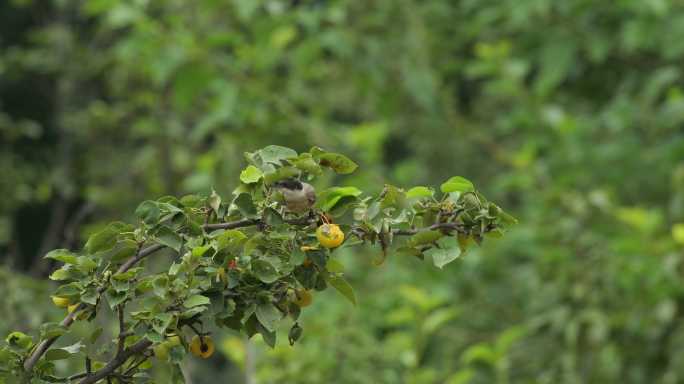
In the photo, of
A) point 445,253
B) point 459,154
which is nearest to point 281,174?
point 445,253

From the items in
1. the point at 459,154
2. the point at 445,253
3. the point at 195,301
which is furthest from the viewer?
the point at 459,154

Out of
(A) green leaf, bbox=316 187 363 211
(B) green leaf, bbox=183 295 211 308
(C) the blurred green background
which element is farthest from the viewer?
(C) the blurred green background

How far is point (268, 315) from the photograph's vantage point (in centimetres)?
128

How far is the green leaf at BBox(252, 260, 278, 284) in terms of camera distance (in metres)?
1.26

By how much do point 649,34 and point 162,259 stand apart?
1999mm

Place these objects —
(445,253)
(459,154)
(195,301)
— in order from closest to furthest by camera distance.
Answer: (195,301), (445,253), (459,154)

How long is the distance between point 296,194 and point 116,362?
294 millimetres

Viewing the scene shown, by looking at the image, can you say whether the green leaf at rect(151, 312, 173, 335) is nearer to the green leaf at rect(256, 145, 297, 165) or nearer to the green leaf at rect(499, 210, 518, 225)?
the green leaf at rect(256, 145, 297, 165)

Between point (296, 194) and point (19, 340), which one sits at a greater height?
point (296, 194)

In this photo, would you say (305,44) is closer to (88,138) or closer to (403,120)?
(403,120)

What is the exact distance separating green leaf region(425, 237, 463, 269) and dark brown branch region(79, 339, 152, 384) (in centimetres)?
35

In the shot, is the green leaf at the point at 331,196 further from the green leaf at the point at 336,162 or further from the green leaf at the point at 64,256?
the green leaf at the point at 64,256

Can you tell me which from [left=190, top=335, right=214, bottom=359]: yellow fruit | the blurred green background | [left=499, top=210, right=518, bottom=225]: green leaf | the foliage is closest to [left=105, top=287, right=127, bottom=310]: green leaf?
the foliage

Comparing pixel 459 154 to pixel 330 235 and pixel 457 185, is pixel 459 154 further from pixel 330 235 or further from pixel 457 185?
pixel 330 235
